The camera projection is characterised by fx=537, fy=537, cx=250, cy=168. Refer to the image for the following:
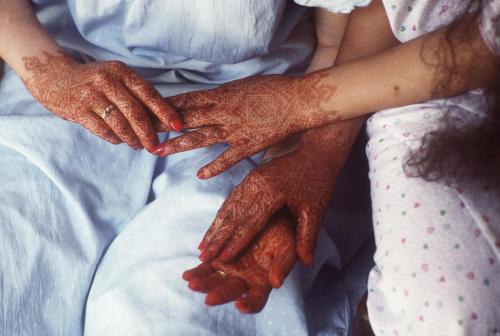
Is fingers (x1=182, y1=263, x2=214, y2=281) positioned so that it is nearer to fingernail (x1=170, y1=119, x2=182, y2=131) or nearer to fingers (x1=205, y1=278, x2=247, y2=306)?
fingers (x1=205, y1=278, x2=247, y2=306)

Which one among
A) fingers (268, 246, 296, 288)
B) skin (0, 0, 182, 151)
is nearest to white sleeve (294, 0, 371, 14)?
skin (0, 0, 182, 151)

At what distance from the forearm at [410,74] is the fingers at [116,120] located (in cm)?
29

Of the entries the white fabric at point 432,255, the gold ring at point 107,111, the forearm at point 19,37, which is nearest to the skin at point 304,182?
the white fabric at point 432,255

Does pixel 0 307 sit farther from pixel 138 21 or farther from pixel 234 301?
pixel 138 21

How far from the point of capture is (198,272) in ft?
2.33

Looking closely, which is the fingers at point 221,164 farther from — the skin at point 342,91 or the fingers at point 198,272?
the fingers at point 198,272

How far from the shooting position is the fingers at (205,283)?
0.69m

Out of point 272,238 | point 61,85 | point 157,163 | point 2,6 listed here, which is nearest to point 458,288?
point 272,238

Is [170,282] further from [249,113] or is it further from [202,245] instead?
[249,113]

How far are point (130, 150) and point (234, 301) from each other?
1.07 ft

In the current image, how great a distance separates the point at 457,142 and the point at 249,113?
31 cm

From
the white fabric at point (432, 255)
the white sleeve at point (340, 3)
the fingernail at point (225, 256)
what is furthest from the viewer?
the white sleeve at point (340, 3)

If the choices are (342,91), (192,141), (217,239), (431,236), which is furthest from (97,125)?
(431,236)

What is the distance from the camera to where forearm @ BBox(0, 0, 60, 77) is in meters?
0.86
